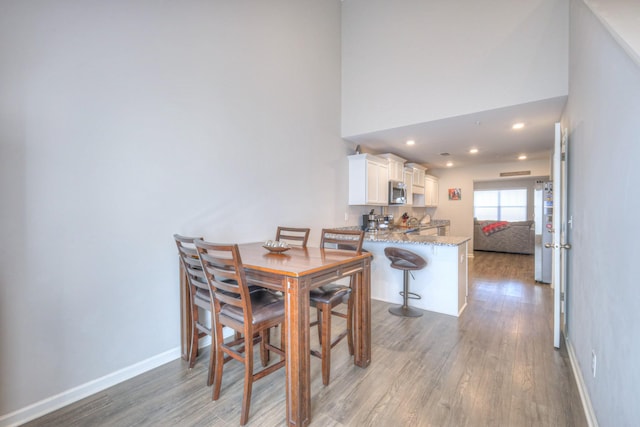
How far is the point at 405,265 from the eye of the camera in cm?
325

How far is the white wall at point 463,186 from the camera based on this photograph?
7.28 m

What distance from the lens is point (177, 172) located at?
2.36 m

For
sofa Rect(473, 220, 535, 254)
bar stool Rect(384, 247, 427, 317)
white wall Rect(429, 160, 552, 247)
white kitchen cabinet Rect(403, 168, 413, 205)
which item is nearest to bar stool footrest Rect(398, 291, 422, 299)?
bar stool Rect(384, 247, 427, 317)

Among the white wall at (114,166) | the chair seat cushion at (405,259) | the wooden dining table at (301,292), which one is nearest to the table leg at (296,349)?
the wooden dining table at (301,292)

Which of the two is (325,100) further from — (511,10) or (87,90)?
(87,90)

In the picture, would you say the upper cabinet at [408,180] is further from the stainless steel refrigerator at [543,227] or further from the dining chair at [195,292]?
the dining chair at [195,292]

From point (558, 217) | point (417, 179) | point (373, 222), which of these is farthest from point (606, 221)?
point (417, 179)

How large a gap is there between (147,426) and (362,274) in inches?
64.2

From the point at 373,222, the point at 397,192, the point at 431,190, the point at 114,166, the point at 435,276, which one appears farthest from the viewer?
the point at 431,190

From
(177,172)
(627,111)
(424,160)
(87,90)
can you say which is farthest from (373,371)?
(424,160)

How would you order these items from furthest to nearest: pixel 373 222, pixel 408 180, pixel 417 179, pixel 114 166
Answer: pixel 417 179 → pixel 408 180 → pixel 373 222 → pixel 114 166

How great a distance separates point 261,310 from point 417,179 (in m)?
5.70

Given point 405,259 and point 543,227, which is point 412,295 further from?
point 543,227

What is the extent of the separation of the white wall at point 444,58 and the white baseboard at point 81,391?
3.68 meters
